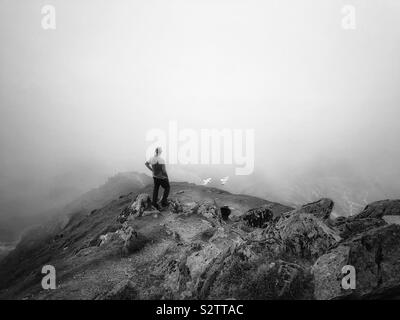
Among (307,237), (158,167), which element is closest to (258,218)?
(307,237)

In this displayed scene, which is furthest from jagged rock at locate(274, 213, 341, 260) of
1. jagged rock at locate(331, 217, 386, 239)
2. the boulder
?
the boulder

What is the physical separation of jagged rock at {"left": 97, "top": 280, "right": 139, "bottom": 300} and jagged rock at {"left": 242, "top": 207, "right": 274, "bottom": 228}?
14.7 meters

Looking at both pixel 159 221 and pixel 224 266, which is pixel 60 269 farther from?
pixel 224 266

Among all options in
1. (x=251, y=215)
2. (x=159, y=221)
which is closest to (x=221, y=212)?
(x=251, y=215)

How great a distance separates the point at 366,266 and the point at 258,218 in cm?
1450

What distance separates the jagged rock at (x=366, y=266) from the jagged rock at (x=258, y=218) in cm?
1246

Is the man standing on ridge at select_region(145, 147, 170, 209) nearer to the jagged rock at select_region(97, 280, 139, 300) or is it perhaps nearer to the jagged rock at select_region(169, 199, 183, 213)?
the jagged rock at select_region(169, 199, 183, 213)

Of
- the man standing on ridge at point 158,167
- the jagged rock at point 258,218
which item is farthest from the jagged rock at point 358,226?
the man standing on ridge at point 158,167

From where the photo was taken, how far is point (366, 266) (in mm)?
12086

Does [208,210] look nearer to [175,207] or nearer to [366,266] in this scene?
[175,207]

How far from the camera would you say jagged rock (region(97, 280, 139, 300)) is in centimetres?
1348

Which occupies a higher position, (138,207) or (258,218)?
(258,218)

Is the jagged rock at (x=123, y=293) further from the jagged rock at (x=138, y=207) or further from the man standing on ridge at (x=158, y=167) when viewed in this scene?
the jagged rock at (x=138, y=207)
